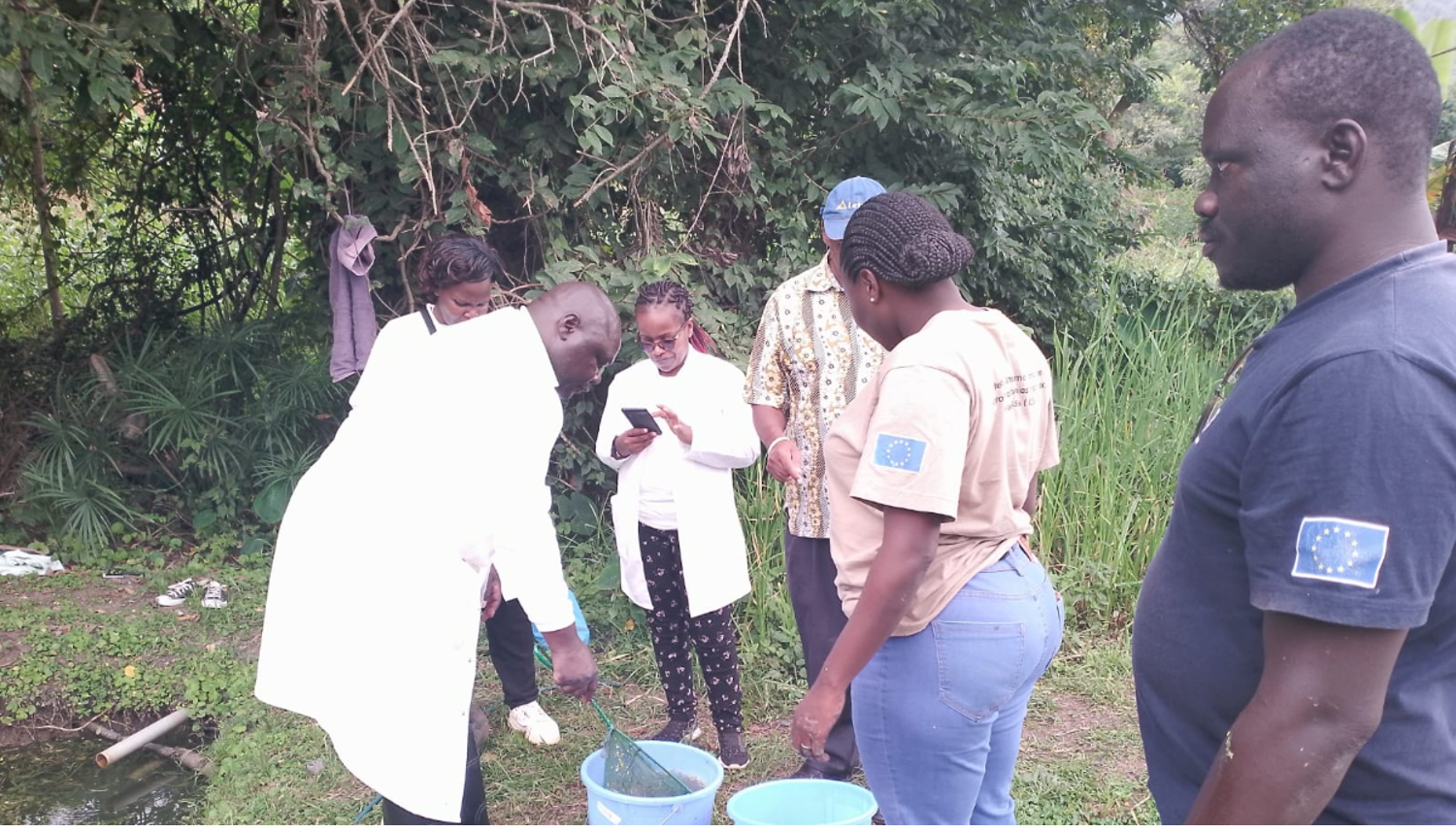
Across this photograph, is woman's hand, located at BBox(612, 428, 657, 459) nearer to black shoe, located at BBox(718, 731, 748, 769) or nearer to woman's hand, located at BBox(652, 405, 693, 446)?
woman's hand, located at BBox(652, 405, 693, 446)

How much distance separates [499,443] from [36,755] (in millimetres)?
3355

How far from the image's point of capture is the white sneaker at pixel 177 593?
5.39 metres

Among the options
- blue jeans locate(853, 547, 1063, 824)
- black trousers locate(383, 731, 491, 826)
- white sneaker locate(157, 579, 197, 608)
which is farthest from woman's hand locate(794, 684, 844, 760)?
white sneaker locate(157, 579, 197, 608)

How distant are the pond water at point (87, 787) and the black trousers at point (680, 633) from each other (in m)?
1.85

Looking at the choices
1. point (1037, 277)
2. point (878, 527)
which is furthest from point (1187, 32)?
point (878, 527)

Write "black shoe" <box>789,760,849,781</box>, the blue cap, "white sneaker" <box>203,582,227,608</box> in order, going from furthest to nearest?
"white sneaker" <box>203,582,227,608</box> → "black shoe" <box>789,760,849,781</box> → the blue cap

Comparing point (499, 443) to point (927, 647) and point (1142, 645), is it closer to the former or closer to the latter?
point (927, 647)

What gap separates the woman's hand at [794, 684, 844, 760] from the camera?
2.04 meters

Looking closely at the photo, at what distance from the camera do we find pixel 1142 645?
156 cm

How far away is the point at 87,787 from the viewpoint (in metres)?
4.12

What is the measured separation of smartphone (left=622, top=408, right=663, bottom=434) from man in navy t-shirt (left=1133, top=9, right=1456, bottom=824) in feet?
7.56

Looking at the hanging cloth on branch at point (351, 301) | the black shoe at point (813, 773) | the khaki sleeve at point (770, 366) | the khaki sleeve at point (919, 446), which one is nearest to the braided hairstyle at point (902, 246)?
the khaki sleeve at point (919, 446)

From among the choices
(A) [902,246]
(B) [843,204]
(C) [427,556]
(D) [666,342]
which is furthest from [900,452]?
(D) [666,342]

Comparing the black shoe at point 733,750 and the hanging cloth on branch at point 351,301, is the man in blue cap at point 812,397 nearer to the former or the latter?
the black shoe at point 733,750
